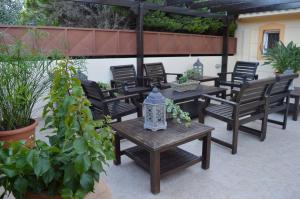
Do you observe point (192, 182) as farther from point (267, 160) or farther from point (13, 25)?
point (13, 25)

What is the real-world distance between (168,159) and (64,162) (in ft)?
4.43

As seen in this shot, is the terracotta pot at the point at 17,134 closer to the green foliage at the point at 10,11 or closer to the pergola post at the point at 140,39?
the green foliage at the point at 10,11

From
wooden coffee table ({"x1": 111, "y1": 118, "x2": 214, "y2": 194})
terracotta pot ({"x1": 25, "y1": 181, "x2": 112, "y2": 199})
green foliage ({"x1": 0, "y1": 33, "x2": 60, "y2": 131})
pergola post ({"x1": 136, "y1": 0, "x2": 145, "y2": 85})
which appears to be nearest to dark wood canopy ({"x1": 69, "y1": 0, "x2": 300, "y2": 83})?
pergola post ({"x1": 136, "y1": 0, "x2": 145, "y2": 85})

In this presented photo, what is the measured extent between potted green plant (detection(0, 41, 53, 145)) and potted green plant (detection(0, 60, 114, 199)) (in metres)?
0.93

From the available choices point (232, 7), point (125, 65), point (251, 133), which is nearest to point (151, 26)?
point (125, 65)

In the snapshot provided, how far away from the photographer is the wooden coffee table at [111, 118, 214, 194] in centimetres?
201

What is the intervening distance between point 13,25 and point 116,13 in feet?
8.27

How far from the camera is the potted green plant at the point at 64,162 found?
45.5 inches

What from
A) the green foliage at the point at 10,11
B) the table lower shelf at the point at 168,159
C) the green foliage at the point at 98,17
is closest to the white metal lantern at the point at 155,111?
the table lower shelf at the point at 168,159

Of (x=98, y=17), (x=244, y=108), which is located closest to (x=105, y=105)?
(x=244, y=108)

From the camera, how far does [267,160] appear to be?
2.64m

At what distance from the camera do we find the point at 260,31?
6.75m

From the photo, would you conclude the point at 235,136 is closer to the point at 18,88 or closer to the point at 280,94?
the point at 280,94

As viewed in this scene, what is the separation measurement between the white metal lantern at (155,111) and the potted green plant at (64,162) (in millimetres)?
949
